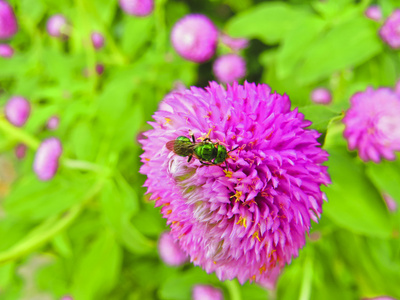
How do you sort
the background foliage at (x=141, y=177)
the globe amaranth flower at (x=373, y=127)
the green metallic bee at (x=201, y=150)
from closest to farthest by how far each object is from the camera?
the green metallic bee at (x=201, y=150)
the globe amaranth flower at (x=373, y=127)
the background foliage at (x=141, y=177)

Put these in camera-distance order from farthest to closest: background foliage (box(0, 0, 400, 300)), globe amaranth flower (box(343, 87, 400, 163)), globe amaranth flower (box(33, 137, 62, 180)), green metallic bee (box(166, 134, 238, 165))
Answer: globe amaranth flower (box(33, 137, 62, 180)) < background foliage (box(0, 0, 400, 300)) < globe amaranth flower (box(343, 87, 400, 163)) < green metallic bee (box(166, 134, 238, 165))

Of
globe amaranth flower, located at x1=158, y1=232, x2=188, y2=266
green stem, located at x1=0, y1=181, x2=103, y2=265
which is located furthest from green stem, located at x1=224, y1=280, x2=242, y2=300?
green stem, located at x1=0, y1=181, x2=103, y2=265

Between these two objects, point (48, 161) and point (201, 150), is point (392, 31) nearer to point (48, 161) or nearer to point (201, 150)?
point (201, 150)

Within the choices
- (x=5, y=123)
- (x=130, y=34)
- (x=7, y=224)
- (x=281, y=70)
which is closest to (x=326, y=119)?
(x=281, y=70)

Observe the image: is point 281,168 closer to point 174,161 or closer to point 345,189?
point 174,161

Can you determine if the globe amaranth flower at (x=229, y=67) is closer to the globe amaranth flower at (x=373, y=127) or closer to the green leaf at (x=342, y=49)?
the green leaf at (x=342, y=49)

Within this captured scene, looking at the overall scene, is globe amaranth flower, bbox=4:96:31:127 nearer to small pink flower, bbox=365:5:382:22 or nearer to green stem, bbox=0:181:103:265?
green stem, bbox=0:181:103:265

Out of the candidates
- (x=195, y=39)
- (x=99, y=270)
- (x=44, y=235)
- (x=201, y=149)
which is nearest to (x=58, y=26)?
(x=195, y=39)

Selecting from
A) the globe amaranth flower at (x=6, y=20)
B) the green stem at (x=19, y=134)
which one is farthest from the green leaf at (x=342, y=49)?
the globe amaranth flower at (x=6, y=20)
